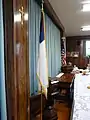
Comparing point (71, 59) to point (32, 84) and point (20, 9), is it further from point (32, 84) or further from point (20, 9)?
point (20, 9)

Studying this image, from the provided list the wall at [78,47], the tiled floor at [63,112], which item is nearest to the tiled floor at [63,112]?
the tiled floor at [63,112]

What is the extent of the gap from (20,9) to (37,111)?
4.81 feet

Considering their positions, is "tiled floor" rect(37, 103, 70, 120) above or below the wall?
below

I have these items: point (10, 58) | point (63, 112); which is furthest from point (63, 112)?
point (10, 58)

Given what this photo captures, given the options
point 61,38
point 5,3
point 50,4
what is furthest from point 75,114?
point 61,38

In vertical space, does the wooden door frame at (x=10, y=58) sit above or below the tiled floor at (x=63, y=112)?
above

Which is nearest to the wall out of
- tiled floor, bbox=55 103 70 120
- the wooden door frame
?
tiled floor, bbox=55 103 70 120

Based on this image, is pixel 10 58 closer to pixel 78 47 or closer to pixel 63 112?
pixel 63 112

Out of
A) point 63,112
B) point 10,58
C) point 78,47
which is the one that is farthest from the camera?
point 78,47

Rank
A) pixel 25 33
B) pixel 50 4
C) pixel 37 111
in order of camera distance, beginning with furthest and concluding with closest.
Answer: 1. pixel 50 4
2. pixel 37 111
3. pixel 25 33

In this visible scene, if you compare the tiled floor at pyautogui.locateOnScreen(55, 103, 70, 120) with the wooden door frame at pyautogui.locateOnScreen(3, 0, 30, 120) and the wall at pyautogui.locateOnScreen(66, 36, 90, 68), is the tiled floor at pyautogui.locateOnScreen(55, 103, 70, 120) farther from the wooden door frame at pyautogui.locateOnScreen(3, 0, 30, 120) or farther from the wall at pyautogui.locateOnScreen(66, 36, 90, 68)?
the wall at pyautogui.locateOnScreen(66, 36, 90, 68)

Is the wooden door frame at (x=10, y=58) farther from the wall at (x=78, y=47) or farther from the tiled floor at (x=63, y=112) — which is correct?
the wall at (x=78, y=47)

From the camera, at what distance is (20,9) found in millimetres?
1514

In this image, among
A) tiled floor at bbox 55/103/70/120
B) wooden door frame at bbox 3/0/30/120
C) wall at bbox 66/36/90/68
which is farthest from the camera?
wall at bbox 66/36/90/68
